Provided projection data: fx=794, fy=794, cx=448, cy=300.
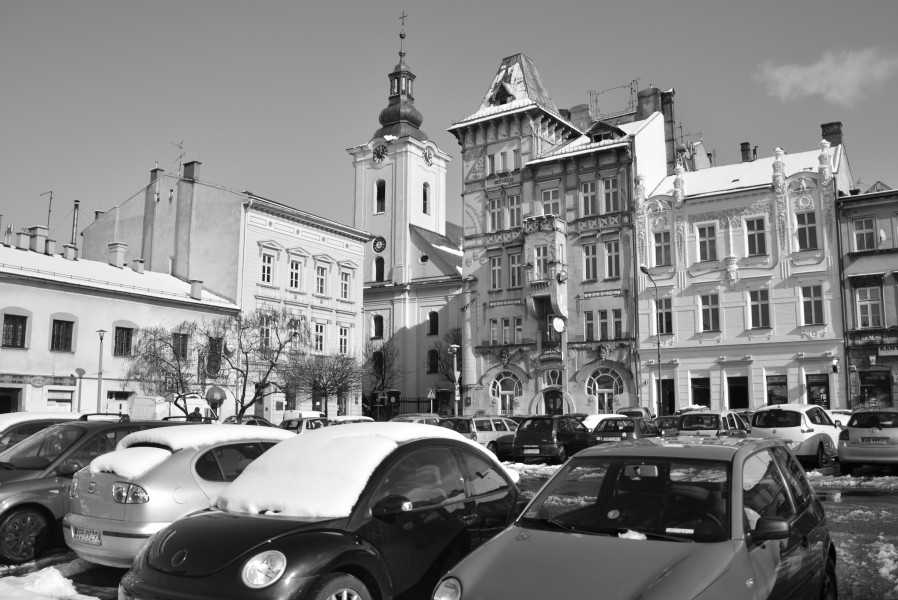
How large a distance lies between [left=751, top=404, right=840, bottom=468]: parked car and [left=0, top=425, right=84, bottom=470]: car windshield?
53.3 feet

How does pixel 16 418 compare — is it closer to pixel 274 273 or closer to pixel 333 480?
pixel 333 480

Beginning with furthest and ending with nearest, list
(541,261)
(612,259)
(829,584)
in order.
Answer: (541,261) → (612,259) → (829,584)

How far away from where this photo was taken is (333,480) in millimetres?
6305

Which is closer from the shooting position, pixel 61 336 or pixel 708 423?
pixel 708 423

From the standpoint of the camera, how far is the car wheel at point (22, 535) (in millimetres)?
9547

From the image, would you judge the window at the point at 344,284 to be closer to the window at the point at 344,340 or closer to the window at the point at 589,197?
the window at the point at 344,340

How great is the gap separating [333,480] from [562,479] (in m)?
1.80

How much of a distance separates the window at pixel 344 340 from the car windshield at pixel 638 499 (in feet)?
154

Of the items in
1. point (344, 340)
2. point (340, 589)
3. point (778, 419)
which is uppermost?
point (344, 340)

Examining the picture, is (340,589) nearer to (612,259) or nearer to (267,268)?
(612,259)

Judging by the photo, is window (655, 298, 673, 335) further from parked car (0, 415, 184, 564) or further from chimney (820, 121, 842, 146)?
parked car (0, 415, 184, 564)

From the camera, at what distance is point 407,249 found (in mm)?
67125

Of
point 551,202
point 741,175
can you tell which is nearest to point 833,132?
point 741,175

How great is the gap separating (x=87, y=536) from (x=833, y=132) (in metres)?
46.7
